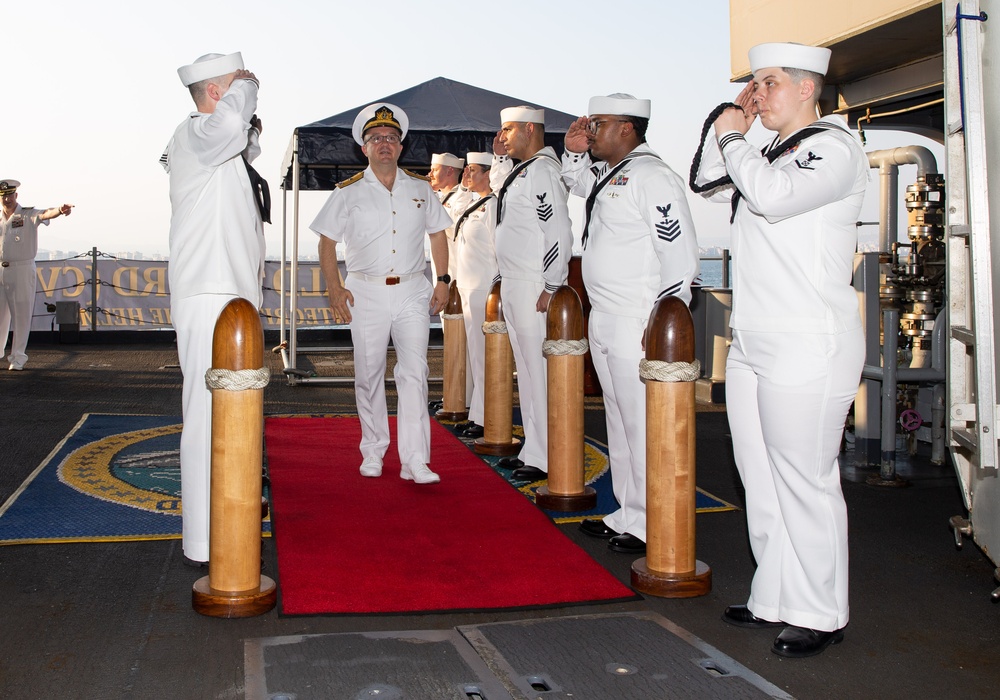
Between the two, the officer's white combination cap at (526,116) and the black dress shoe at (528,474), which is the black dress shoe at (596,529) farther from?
the officer's white combination cap at (526,116)

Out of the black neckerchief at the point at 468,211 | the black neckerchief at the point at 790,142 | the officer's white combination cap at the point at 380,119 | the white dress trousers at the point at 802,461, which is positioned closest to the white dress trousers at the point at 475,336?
the black neckerchief at the point at 468,211

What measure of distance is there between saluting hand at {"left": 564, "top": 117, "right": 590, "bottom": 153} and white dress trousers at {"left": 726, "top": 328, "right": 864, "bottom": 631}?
1.84 metres

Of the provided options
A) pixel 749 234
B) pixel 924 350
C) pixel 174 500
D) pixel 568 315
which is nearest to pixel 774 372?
pixel 749 234

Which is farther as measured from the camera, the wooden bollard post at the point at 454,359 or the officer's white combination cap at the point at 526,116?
the wooden bollard post at the point at 454,359

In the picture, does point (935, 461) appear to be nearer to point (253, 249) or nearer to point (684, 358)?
point (684, 358)

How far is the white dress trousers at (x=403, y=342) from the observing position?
5.86m

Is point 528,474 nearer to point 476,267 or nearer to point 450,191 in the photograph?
point 476,267

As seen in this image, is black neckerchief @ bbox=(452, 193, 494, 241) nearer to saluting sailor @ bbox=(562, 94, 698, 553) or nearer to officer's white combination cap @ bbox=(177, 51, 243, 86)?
saluting sailor @ bbox=(562, 94, 698, 553)

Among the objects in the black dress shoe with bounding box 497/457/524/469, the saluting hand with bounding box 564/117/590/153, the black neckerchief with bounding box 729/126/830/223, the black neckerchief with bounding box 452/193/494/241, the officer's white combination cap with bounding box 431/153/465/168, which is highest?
the officer's white combination cap with bounding box 431/153/465/168

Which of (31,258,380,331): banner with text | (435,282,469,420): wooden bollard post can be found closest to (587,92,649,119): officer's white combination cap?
(435,282,469,420): wooden bollard post

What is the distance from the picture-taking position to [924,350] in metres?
6.83

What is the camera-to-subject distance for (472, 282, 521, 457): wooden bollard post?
22.2ft

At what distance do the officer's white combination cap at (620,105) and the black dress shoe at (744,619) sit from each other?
232cm

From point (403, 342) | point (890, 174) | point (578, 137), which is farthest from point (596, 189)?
point (890, 174)
